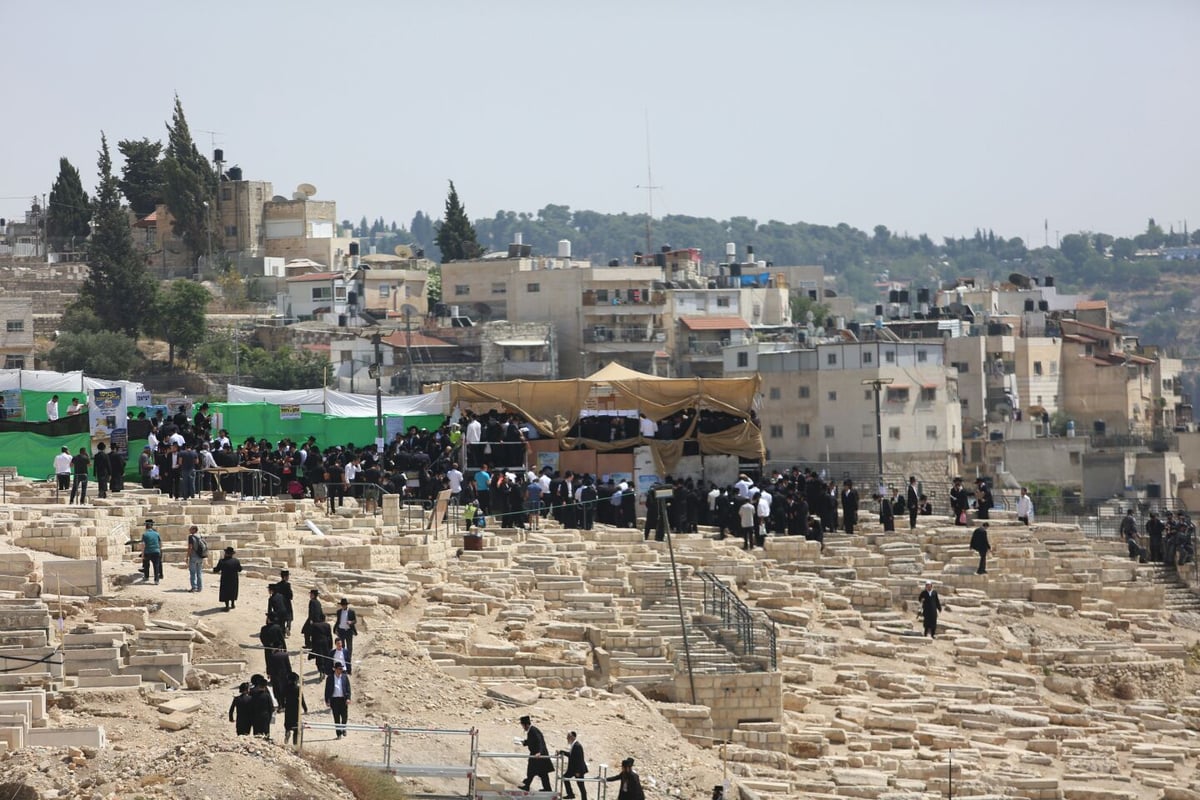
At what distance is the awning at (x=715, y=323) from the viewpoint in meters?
72.9

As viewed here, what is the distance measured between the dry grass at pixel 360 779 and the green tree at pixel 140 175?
75813 millimetres

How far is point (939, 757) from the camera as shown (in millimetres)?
23109

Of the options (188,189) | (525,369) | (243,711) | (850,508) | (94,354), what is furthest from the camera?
(188,189)

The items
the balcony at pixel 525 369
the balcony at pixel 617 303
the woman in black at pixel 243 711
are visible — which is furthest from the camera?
the balcony at pixel 617 303

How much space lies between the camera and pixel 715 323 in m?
73.6

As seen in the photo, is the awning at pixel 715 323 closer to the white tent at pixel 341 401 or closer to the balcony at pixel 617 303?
the balcony at pixel 617 303

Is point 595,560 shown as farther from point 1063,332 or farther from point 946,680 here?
point 1063,332

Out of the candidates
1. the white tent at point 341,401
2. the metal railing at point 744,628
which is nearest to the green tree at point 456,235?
the white tent at point 341,401

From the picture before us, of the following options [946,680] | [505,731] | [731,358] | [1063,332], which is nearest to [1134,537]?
[946,680]

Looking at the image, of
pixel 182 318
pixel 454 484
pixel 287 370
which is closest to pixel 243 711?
pixel 454 484

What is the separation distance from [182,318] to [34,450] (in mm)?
37391

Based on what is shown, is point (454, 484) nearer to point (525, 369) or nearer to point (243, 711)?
point (243, 711)

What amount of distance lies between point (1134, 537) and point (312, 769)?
21917 mm

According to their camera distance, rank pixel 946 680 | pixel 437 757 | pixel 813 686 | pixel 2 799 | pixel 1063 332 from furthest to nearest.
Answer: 1. pixel 1063 332
2. pixel 946 680
3. pixel 813 686
4. pixel 437 757
5. pixel 2 799
